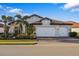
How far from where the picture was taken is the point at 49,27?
46.9ft

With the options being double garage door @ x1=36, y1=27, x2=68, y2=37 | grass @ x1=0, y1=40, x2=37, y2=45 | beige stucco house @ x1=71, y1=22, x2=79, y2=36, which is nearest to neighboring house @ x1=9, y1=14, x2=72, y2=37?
double garage door @ x1=36, y1=27, x2=68, y2=37

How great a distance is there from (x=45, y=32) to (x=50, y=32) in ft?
0.61

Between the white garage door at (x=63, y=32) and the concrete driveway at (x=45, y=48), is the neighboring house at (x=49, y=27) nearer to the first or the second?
the white garage door at (x=63, y=32)

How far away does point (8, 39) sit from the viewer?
14.0 m

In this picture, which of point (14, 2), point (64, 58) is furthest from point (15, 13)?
point (64, 58)

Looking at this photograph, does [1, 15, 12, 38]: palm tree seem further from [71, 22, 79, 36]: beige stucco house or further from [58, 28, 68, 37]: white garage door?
[71, 22, 79, 36]: beige stucco house

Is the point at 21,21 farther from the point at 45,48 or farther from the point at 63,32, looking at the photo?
the point at 63,32

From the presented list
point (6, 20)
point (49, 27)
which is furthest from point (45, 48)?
point (6, 20)

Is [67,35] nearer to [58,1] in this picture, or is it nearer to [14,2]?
[58,1]

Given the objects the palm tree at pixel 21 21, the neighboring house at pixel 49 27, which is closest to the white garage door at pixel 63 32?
the neighboring house at pixel 49 27

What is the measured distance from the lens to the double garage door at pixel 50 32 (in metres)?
14.2

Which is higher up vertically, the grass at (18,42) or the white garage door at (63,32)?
the white garage door at (63,32)

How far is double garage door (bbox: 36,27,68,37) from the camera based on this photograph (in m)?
14.2

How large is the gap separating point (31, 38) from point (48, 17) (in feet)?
3.26
